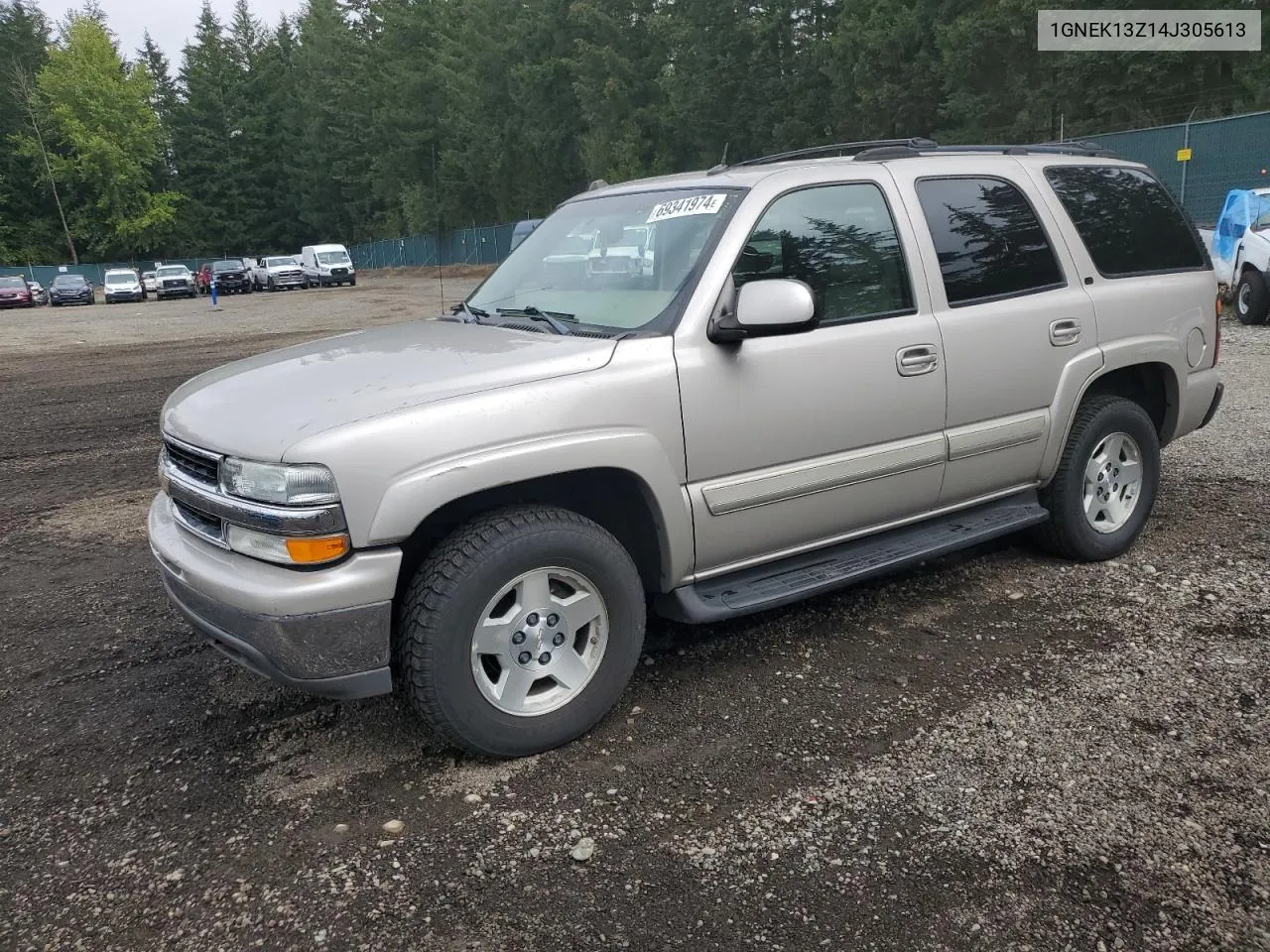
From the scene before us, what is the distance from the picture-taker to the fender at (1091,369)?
4.60 metres

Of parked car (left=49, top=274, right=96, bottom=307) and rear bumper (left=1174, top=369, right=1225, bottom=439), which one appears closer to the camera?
rear bumper (left=1174, top=369, right=1225, bottom=439)

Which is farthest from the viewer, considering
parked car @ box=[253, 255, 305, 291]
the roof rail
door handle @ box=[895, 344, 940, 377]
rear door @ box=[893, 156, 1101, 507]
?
parked car @ box=[253, 255, 305, 291]

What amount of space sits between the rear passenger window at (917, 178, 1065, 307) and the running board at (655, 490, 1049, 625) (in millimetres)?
961

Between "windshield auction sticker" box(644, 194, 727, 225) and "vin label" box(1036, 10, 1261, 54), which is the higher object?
"vin label" box(1036, 10, 1261, 54)

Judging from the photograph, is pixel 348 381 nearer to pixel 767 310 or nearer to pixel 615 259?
pixel 615 259

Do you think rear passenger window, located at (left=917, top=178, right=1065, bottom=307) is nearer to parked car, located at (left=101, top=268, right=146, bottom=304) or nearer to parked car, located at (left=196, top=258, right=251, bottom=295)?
parked car, located at (left=101, top=268, right=146, bottom=304)

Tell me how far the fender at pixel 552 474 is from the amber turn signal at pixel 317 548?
9 cm

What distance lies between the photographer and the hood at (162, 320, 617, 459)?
122 inches

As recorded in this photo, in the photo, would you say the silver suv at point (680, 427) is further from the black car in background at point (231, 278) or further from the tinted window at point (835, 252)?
the black car in background at point (231, 278)

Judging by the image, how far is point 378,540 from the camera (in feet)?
9.83

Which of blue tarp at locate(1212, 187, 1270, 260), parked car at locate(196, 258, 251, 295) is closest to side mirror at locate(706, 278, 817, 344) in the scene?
blue tarp at locate(1212, 187, 1270, 260)

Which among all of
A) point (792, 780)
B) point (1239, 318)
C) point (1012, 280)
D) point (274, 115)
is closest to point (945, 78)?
point (1239, 318)

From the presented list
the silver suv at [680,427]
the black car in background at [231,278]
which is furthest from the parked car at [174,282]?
the silver suv at [680,427]

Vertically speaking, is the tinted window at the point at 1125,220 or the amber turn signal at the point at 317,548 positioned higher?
the tinted window at the point at 1125,220
